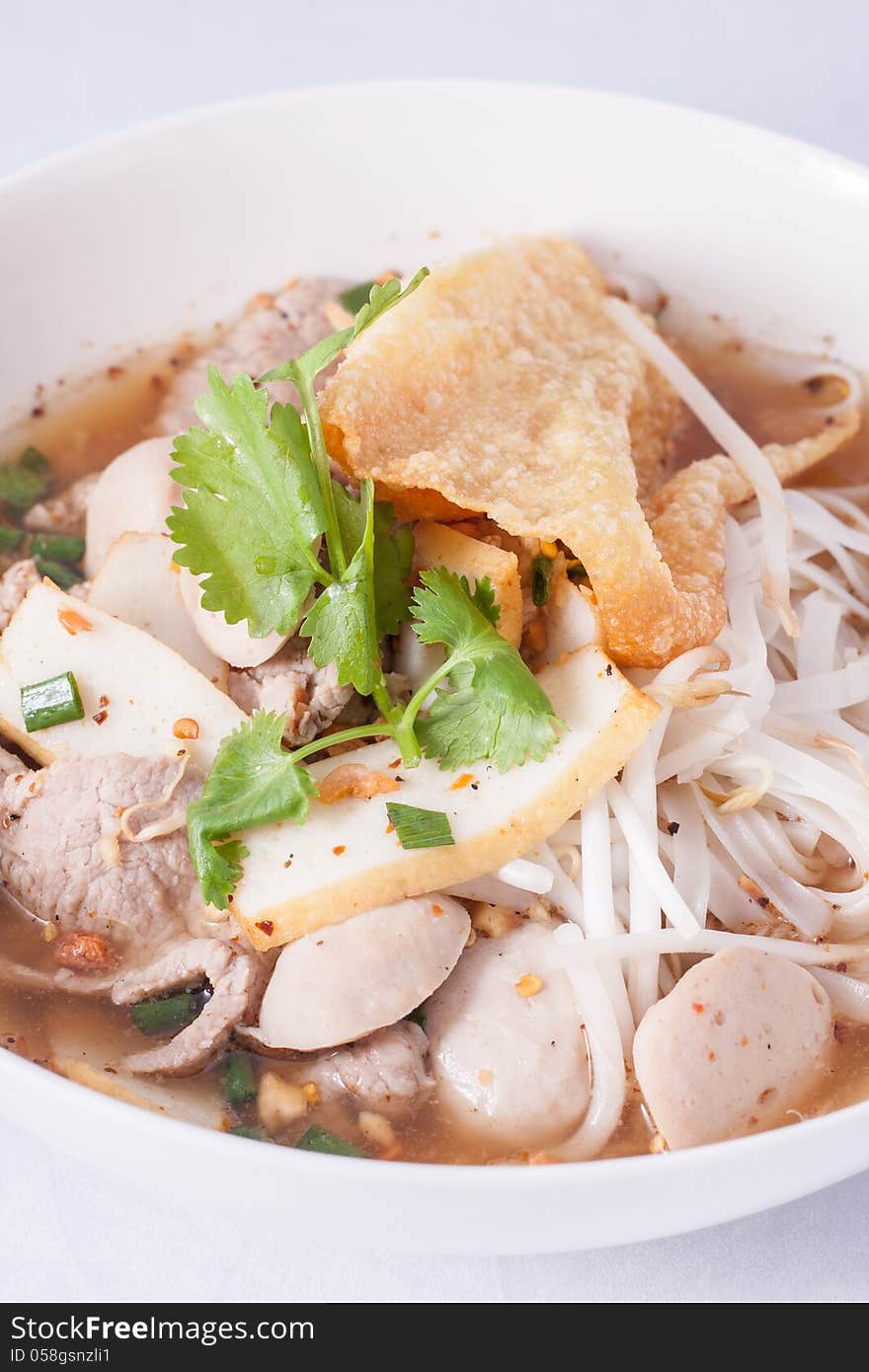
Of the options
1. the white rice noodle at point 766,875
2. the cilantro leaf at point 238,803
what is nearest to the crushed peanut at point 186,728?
the cilantro leaf at point 238,803

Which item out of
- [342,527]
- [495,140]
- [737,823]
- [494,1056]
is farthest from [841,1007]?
[495,140]

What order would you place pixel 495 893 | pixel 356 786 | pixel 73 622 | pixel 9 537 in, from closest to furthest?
pixel 356 786
pixel 495 893
pixel 73 622
pixel 9 537

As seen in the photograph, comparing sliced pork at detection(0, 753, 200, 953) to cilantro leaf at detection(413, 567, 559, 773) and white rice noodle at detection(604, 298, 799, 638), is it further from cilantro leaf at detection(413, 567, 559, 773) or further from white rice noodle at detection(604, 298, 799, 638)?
white rice noodle at detection(604, 298, 799, 638)

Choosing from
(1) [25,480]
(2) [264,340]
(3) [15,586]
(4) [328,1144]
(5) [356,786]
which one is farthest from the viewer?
(2) [264,340]

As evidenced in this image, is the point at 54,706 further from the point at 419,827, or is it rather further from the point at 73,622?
the point at 419,827

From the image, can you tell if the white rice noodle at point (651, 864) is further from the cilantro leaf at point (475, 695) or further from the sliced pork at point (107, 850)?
the sliced pork at point (107, 850)

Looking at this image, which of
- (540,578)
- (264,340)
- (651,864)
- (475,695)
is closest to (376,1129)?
(651,864)
